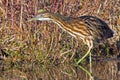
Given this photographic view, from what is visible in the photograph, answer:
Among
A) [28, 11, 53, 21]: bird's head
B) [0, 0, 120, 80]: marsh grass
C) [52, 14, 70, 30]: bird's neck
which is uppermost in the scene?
[28, 11, 53, 21]: bird's head

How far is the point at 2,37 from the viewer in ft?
31.0

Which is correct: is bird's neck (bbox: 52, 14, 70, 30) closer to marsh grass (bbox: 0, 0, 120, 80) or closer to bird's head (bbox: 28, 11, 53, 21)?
bird's head (bbox: 28, 11, 53, 21)

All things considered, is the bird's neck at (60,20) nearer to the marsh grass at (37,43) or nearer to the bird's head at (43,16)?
the bird's head at (43,16)

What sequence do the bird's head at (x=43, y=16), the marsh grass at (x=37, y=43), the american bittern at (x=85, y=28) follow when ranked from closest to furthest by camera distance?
1. the bird's head at (x=43, y=16)
2. the american bittern at (x=85, y=28)
3. the marsh grass at (x=37, y=43)

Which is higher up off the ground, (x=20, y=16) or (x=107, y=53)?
(x=20, y=16)

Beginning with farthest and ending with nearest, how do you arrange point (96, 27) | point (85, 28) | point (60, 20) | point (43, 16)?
point (96, 27), point (85, 28), point (60, 20), point (43, 16)

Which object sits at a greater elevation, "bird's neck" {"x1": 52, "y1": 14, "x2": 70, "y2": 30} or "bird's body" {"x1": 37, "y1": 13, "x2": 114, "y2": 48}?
"bird's neck" {"x1": 52, "y1": 14, "x2": 70, "y2": 30}

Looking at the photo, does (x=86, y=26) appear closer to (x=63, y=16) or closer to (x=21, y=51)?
(x=63, y=16)

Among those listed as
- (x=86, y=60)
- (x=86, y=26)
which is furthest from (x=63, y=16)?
(x=86, y=60)

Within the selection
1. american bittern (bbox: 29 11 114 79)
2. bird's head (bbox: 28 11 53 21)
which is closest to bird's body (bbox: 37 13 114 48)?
american bittern (bbox: 29 11 114 79)

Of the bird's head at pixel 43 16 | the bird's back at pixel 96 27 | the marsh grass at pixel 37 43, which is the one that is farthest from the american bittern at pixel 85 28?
the marsh grass at pixel 37 43

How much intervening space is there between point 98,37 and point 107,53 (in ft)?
3.28

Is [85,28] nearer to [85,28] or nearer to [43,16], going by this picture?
[85,28]

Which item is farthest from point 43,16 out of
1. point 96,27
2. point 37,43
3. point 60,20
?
point 96,27
